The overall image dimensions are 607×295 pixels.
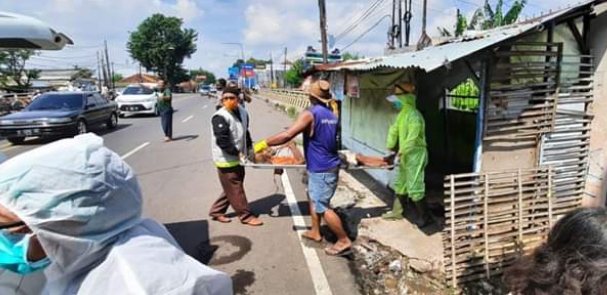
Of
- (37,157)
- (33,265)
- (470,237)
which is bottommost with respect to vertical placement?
(470,237)

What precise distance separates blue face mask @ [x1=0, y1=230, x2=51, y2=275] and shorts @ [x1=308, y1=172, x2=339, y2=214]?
3.01 m

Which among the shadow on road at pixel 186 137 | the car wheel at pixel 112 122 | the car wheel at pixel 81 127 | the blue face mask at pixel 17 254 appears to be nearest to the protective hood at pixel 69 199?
the blue face mask at pixel 17 254

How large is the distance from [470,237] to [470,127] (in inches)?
182

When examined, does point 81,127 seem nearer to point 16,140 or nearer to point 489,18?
point 16,140

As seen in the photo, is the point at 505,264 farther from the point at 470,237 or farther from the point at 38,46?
the point at 38,46

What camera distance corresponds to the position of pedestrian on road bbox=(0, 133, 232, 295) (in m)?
1.08

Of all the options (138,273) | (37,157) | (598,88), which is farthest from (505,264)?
(37,157)

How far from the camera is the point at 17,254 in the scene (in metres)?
1.25

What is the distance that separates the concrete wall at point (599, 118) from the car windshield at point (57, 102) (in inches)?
523

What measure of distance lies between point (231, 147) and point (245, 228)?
3.53ft

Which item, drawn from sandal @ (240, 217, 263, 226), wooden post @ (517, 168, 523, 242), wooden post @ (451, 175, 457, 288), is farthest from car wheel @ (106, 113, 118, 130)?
wooden post @ (517, 168, 523, 242)

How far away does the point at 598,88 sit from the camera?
4.55 m

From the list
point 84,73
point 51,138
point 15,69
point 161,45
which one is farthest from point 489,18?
point 84,73

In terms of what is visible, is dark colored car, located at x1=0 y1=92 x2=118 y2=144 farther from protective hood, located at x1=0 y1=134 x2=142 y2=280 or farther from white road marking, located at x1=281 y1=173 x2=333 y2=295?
protective hood, located at x1=0 y1=134 x2=142 y2=280
